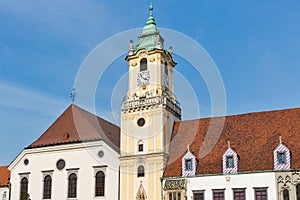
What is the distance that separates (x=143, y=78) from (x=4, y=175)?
63.1ft

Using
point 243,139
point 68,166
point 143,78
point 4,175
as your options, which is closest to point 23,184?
point 4,175

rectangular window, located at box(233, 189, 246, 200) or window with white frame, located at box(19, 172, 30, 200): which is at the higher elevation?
window with white frame, located at box(19, 172, 30, 200)

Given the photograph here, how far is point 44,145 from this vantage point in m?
50.0

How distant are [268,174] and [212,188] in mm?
4896

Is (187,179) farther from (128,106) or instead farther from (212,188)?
(128,106)

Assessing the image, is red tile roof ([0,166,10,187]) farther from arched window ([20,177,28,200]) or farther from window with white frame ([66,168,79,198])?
window with white frame ([66,168,79,198])

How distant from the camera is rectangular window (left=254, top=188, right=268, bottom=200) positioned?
39.7 metres

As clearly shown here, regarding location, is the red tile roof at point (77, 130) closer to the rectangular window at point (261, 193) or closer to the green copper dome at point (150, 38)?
the green copper dome at point (150, 38)

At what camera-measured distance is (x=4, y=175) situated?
5388cm

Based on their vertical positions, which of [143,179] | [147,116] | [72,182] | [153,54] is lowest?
[143,179]

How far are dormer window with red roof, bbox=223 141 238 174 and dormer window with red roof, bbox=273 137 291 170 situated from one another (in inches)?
133

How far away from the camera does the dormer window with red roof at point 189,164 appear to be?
43188 millimetres

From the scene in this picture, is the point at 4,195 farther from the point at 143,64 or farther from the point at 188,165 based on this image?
the point at 188,165

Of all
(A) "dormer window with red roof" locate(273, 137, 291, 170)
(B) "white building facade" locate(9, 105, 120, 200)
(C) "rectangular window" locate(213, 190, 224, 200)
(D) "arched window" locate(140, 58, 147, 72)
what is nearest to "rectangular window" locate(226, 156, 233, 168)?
(C) "rectangular window" locate(213, 190, 224, 200)
